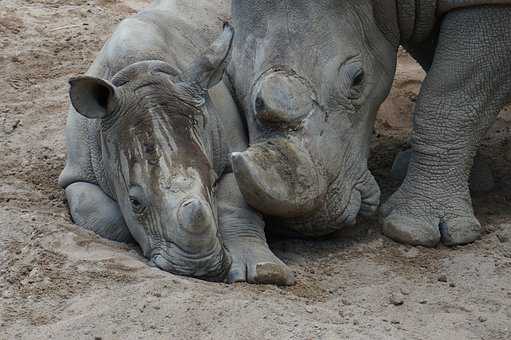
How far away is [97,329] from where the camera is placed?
14.9 ft

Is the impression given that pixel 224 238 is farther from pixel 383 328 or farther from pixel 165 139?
pixel 383 328

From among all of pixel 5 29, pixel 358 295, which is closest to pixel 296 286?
pixel 358 295

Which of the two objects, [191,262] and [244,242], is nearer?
[191,262]

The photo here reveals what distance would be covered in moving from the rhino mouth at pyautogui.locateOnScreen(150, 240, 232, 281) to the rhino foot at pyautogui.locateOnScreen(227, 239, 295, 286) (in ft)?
0.29

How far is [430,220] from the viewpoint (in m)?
6.11

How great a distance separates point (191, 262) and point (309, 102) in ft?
3.37

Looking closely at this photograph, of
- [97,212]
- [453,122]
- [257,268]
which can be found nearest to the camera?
[257,268]

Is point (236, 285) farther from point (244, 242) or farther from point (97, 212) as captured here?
point (97, 212)

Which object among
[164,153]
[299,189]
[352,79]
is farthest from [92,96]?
[352,79]

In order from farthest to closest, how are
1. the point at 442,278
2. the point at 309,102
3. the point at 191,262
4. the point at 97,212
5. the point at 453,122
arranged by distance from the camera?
the point at 453,122
the point at 97,212
the point at 309,102
the point at 442,278
the point at 191,262

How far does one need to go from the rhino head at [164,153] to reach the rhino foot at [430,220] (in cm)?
107

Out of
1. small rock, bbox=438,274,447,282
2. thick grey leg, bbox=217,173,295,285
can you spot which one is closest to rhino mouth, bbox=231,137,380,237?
thick grey leg, bbox=217,173,295,285

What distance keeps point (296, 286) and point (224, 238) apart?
45 cm

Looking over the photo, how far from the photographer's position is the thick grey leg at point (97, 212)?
18.9ft
